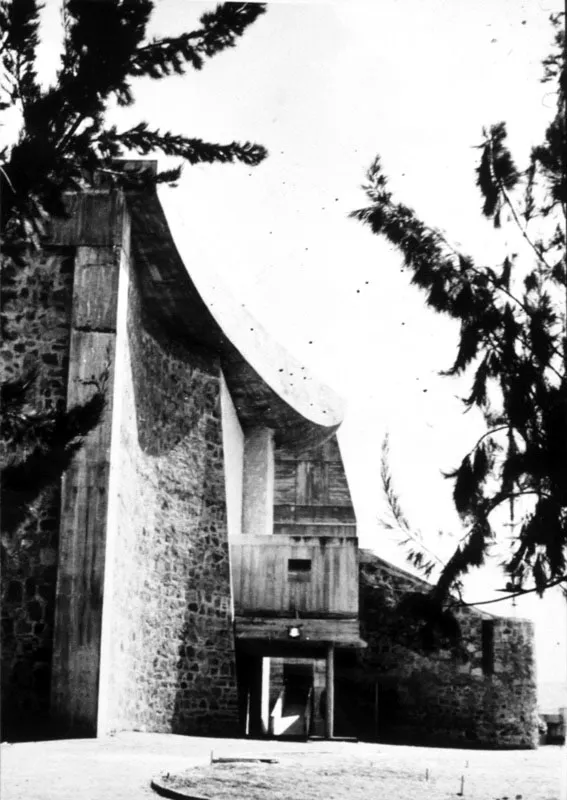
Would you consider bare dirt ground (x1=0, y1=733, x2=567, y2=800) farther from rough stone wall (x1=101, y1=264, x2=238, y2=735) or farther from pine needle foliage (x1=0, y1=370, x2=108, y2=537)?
pine needle foliage (x1=0, y1=370, x2=108, y2=537)

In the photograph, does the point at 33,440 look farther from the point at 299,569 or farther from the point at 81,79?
the point at 299,569

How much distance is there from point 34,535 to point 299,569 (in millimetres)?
5173

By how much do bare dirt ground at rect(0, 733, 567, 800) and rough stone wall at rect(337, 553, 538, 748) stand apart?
8.07 meters

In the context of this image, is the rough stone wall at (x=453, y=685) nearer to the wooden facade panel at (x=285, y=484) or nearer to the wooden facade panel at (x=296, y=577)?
the wooden facade panel at (x=296, y=577)

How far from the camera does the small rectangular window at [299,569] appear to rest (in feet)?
52.2

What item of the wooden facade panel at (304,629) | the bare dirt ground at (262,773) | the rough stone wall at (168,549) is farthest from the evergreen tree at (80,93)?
the wooden facade panel at (304,629)

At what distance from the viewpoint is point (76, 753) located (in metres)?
9.77

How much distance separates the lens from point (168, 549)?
14.6 meters

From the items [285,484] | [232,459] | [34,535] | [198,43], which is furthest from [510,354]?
[285,484]

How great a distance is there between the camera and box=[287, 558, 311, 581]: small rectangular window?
15.9 m

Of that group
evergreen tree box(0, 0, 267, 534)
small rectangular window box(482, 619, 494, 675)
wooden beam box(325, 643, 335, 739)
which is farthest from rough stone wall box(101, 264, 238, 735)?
small rectangular window box(482, 619, 494, 675)

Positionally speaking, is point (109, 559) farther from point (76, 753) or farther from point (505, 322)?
point (505, 322)

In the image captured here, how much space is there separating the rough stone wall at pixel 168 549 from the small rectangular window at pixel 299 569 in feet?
3.03

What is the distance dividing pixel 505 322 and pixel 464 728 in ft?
47.2
